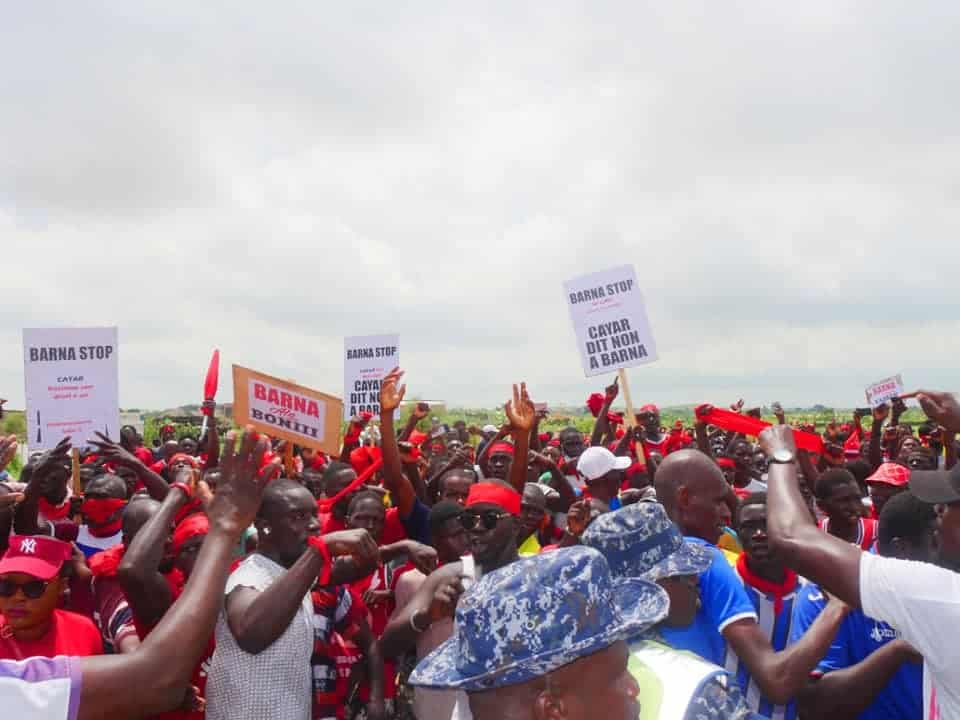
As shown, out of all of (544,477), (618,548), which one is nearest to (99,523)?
(544,477)

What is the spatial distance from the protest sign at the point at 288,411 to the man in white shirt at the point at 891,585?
3.50m

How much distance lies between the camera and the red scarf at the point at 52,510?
629cm

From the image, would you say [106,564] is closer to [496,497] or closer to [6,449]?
[496,497]

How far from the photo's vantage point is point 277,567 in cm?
348

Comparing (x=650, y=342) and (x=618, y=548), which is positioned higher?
(x=650, y=342)

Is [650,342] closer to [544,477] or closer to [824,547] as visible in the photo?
[544,477]

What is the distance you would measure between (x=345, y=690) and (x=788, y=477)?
92.1 inches

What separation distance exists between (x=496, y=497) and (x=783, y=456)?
165cm

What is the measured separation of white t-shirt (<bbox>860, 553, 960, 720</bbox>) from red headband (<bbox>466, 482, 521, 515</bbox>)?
202 cm

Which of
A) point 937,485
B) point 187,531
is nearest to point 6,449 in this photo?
point 187,531

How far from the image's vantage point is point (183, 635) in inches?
75.3

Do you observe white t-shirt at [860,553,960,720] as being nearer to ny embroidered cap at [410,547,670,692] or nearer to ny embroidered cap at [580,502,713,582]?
ny embroidered cap at [580,502,713,582]

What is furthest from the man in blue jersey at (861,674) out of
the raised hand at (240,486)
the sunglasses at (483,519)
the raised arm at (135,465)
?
the raised arm at (135,465)

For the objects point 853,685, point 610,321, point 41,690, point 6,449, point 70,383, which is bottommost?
point 853,685
